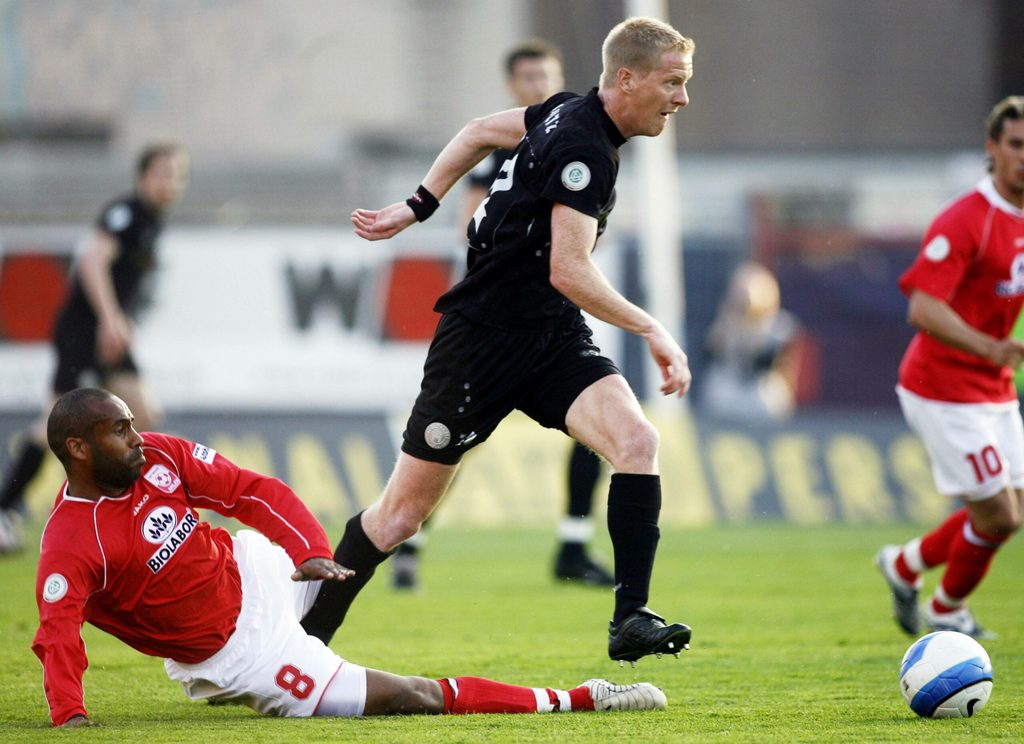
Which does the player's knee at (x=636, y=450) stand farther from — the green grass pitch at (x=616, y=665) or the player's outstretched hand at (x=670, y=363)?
the green grass pitch at (x=616, y=665)

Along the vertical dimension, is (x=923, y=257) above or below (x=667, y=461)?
above

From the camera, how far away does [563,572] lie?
9.22 metres

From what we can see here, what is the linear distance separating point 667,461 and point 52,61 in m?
9.28

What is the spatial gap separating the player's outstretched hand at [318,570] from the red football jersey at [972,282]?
10.5 feet

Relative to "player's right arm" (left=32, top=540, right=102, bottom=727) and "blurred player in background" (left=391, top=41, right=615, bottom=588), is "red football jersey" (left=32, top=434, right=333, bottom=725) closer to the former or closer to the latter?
"player's right arm" (left=32, top=540, right=102, bottom=727)

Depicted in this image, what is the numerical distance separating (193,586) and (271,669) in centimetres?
36

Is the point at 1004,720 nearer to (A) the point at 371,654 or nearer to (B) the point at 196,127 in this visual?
(A) the point at 371,654

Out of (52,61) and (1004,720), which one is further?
(52,61)

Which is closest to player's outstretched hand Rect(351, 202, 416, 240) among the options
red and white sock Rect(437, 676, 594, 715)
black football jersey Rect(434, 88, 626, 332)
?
black football jersey Rect(434, 88, 626, 332)

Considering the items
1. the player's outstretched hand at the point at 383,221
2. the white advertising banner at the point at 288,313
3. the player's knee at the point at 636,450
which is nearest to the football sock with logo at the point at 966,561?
the player's knee at the point at 636,450

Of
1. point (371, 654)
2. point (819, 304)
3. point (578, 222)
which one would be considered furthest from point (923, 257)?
point (819, 304)

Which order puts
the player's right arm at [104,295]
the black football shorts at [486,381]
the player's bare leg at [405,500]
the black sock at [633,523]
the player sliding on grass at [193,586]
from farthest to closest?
the player's right arm at [104,295] < the player's bare leg at [405,500] < the black football shorts at [486,381] < the black sock at [633,523] < the player sliding on grass at [193,586]

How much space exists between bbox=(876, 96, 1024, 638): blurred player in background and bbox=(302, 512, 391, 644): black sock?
2.67 m

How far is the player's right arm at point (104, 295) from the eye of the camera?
10.4 metres
